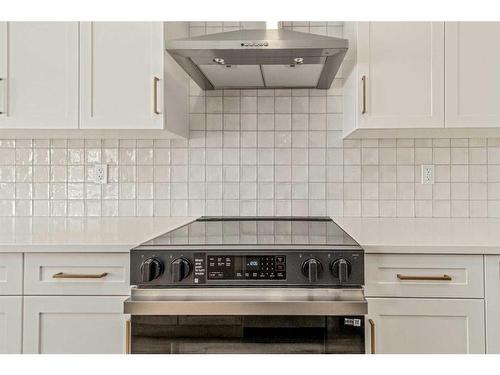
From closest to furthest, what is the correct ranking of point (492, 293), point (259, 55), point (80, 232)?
1. point (492, 293)
2. point (259, 55)
3. point (80, 232)

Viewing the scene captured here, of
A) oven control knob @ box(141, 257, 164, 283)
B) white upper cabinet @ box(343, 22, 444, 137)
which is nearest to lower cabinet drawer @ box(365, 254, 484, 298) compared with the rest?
white upper cabinet @ box(343, 22, 444, 137)

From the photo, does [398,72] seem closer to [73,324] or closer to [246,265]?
[246,265]

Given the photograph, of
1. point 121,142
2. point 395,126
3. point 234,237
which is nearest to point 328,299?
point 234,237

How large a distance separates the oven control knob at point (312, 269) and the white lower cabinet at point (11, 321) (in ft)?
3.36

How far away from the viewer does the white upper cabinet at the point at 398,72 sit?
1887 millimetres

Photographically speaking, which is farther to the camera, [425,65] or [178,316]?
[425,65]

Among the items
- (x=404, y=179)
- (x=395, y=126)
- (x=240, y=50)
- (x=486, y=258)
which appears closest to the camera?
(x=486, y=258)

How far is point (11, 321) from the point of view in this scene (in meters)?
1.60

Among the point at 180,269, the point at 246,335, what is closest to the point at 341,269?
the point at 246,335

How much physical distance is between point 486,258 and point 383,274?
1.17 feet

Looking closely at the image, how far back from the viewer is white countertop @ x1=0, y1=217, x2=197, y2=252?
1.59m

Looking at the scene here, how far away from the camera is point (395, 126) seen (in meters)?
1.89

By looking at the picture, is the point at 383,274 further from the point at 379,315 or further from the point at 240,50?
the point at 240,50

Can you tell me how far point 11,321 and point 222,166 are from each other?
1.17 m
